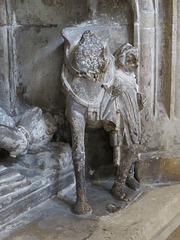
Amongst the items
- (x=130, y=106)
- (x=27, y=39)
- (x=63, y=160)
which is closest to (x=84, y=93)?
(x=130, y=106)

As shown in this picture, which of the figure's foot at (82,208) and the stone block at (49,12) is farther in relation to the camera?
the stone block at (49,12)

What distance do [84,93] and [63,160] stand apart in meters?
0.56

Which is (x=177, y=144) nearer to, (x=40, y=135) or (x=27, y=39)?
(x=40, y=135)

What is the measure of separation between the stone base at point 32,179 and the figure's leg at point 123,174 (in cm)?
33

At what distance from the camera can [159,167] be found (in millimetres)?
3615

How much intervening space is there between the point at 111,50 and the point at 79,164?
87 cm

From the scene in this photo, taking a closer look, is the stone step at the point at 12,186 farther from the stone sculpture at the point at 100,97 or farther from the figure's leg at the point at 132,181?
the figure's leg at the point at 132,181

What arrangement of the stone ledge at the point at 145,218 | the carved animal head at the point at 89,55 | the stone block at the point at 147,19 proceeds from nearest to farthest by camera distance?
1. the stone ledge at the point at 145,218
2. the carved animal head at the point at 89,55
3. the stone block at the point at 147,19

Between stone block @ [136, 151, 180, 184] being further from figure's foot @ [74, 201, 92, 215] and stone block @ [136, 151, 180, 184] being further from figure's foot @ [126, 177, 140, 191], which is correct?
figure's foot @ [74, 201, 92, 215]

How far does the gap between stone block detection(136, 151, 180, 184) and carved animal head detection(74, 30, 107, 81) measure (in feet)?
2.91

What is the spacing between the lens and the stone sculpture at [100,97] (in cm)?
300

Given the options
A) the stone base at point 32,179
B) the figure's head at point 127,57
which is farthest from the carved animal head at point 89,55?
the stone base at point 32,179

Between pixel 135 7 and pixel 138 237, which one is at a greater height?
pixel 135 7

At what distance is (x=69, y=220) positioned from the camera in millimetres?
2990
